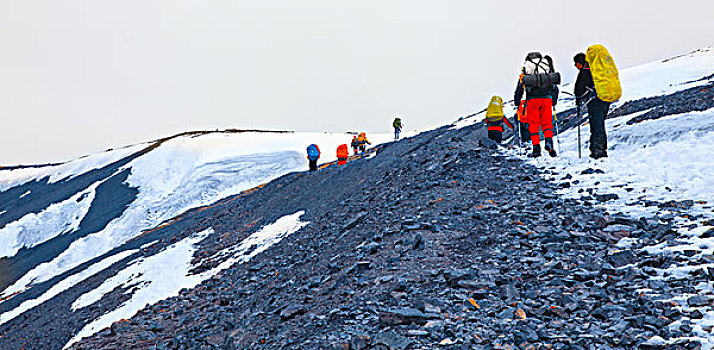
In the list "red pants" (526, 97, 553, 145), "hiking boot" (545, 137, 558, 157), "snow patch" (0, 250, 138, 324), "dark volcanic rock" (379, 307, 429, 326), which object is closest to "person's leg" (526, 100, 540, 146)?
"red pants" (526, 97, 553, 145)

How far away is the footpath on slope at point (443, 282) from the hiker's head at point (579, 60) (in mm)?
2812

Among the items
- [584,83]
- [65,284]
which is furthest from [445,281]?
[65,284]

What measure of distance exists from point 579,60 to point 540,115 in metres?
1.71

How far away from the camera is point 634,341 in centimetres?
399

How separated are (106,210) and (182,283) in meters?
30.3

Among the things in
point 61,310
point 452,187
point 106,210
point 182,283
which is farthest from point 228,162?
point 452,187

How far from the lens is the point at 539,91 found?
1210 centimetres

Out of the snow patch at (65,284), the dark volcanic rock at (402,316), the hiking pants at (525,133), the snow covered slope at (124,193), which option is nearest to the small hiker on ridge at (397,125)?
the snow covered slope at (124,193)

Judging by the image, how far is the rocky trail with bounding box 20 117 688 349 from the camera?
179 inches

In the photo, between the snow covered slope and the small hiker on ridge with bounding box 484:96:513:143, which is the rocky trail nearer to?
the small hiker on ridge with bounding box 484:96:513:143

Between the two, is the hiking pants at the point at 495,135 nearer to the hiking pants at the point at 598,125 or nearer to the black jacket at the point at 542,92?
the black jacket at the point at 542,92

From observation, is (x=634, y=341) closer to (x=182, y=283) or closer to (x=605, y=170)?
(x=605, y=170)

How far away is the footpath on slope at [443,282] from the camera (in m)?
4.55

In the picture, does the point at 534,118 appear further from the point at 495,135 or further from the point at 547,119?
the point at 495,135
